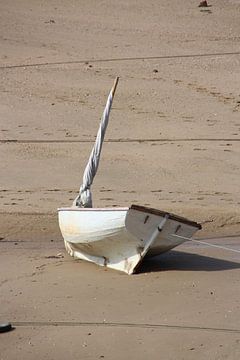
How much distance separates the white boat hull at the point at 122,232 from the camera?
1179cm

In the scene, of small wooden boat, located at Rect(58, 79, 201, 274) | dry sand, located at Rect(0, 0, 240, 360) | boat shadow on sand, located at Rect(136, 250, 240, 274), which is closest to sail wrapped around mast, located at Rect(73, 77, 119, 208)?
small wooden boat, located at Rect(58, 79, 201, 274)

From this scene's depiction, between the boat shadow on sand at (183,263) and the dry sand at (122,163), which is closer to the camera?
the dry sand at (122,163)

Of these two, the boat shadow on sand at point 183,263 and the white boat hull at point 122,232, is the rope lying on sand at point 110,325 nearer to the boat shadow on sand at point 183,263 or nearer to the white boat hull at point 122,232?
the white boat hull at point 122,232

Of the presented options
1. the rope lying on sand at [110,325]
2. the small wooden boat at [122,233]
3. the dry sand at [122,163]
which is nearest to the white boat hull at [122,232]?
the small wooden boat at [122,233]

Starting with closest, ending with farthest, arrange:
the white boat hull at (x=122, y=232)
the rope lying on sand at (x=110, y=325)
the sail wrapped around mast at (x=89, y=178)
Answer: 1. the rope lying on sand at (x=110, y=325)
2. the white boat hull at (x=122, y=232)
3. the sail wrapped around mast at (x=89, y=178)

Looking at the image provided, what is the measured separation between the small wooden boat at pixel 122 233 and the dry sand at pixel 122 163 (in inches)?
6.3

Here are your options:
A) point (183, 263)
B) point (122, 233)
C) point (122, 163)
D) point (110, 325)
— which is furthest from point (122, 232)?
point (122, 163)

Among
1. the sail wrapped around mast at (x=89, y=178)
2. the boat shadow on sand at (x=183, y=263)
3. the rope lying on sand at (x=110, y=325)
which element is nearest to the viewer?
the rope lying on sand at (x=110, y=325)

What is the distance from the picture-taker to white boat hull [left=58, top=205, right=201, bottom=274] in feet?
38.7

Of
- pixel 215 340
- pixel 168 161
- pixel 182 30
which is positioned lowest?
pixel 215 340

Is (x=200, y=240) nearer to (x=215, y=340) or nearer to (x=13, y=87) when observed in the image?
(x=215, y=340)

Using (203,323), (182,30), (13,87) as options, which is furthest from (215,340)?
(182,30)

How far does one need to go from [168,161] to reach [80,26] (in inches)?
216

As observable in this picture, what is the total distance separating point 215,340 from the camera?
34.1 feet
